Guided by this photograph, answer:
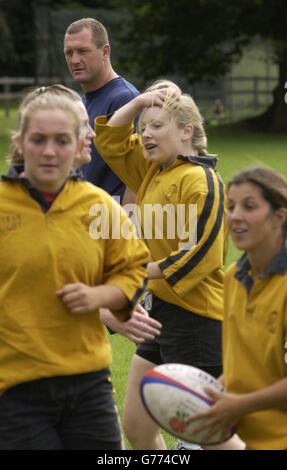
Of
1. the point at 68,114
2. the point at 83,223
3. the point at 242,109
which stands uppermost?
the point at 68,114

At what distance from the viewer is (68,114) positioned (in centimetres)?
438

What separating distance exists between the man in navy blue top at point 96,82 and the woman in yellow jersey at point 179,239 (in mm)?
1305

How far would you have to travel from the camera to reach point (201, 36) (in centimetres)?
3525

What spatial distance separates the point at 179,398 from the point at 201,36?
31602 millimetres

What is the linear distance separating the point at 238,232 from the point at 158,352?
1699 mm

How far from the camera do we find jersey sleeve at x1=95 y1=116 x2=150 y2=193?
6215mm

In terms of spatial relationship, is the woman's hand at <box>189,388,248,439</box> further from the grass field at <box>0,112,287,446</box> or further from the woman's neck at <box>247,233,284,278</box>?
the grass field at <box>0,112,287,446</box>

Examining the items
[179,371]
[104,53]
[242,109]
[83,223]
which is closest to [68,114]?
[83,223]

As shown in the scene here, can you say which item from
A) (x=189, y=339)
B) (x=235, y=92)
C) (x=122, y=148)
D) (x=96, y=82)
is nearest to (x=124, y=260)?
(x=189, y=339)

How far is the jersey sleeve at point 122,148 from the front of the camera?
6215mm

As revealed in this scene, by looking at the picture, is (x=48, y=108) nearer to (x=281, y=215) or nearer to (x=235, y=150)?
(x=281, y=215)

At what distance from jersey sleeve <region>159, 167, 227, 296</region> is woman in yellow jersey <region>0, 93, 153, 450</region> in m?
1.11

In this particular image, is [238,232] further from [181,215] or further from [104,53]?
[104,53]
